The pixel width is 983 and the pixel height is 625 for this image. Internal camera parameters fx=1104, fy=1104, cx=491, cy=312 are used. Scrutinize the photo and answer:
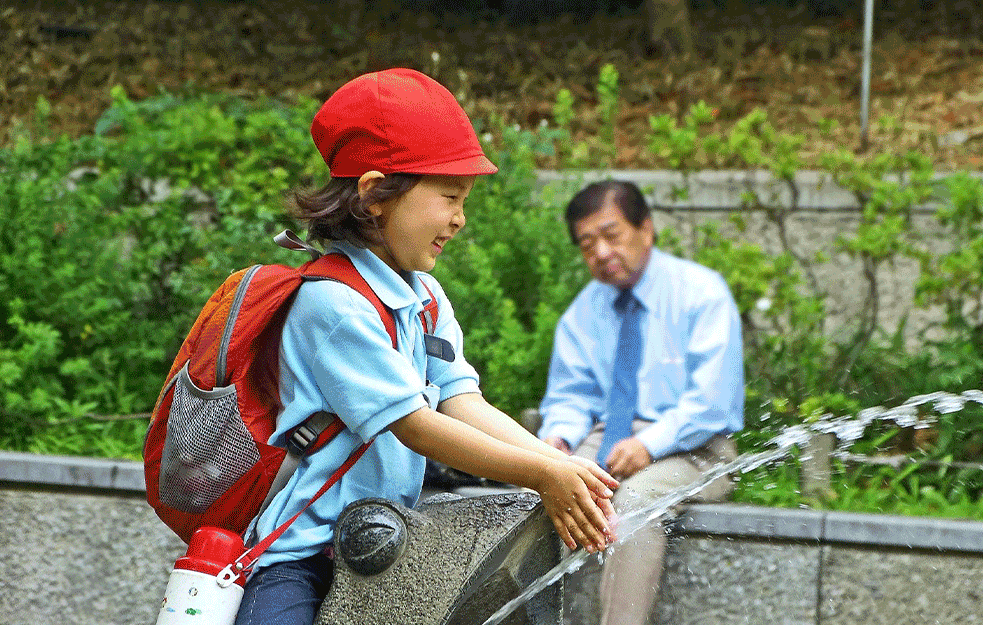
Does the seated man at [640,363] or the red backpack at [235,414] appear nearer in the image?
the red backpack at [235,414]

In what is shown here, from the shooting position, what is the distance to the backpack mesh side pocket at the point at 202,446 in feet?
6.37

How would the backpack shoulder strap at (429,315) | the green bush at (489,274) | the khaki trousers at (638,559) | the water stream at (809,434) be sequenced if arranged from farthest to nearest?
the green bush at (489,274), the khaki trousers at (638,559), the water stream at (809,434), the backpack shoulder strap at (429,315)

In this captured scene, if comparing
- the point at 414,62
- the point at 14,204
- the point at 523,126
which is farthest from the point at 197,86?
the point at 14,204

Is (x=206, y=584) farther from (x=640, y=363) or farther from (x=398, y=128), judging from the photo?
(x=640, y=363)

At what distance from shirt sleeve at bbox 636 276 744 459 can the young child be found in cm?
160

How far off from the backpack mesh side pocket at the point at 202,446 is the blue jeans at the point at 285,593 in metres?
0.17

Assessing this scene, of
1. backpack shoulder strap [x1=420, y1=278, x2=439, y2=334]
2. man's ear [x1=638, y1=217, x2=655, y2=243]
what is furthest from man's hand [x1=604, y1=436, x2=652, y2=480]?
backpack shoulder strap [x1=420, y1=278, x2=439, y2=334]

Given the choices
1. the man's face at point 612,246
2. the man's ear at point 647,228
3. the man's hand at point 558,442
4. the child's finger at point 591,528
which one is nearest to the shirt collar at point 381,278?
the child's finger at point 591,528

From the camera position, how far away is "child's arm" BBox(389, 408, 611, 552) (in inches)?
72.4

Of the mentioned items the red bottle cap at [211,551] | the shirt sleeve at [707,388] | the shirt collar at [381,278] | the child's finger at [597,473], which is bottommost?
the shirt sleeve at [707,388]

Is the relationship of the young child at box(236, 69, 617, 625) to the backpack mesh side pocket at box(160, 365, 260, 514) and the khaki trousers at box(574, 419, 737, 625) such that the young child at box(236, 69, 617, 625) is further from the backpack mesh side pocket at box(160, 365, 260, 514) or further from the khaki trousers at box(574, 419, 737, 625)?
the khaki trousers at box(574, 419, 737, 625)

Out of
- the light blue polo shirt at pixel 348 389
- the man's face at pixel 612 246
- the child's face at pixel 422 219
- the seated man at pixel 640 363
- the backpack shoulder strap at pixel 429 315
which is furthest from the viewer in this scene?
the man's face at pixel 612 246

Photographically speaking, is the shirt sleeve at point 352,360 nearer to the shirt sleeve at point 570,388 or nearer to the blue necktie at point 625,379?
the blue necktie at point 625,379

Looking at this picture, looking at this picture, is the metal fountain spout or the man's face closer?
the metal fountain spout
